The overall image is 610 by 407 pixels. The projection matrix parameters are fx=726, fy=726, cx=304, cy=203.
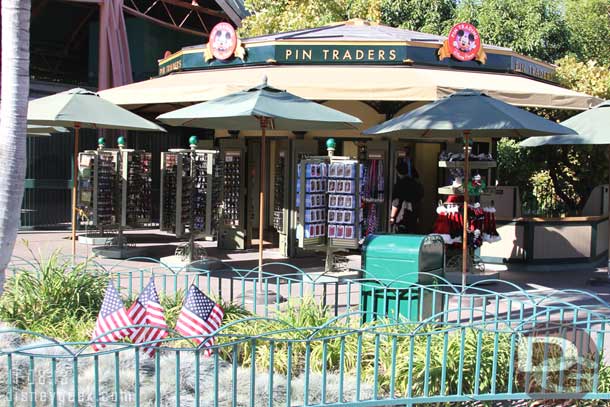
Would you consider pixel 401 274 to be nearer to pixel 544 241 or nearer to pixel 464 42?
pixel 544 241

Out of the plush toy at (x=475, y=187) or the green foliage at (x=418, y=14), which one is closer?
the plush toy at (x=475, y=187)

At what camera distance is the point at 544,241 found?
12008 mm

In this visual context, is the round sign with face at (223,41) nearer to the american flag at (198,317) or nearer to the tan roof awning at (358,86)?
the tan roof awning at (358,86)

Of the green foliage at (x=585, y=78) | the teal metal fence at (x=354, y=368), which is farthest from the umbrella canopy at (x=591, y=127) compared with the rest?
the green foliage at (x=585, y=78)

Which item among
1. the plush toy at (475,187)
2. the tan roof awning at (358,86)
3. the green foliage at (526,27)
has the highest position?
the green foliage at (526,27)

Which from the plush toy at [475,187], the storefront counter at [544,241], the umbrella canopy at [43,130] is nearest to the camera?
the plush toy at [475,187]

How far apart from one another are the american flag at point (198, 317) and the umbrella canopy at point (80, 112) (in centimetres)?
527

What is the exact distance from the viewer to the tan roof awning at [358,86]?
39.4ft

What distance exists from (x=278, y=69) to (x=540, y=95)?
4.81 meters

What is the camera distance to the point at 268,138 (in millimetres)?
14312

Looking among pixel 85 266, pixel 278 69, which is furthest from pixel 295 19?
pixel 85 266

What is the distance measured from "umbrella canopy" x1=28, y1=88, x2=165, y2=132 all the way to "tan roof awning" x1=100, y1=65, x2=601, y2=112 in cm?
213

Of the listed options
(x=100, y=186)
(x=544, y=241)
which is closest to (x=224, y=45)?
(x=100, y=186)

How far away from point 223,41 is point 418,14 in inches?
534
